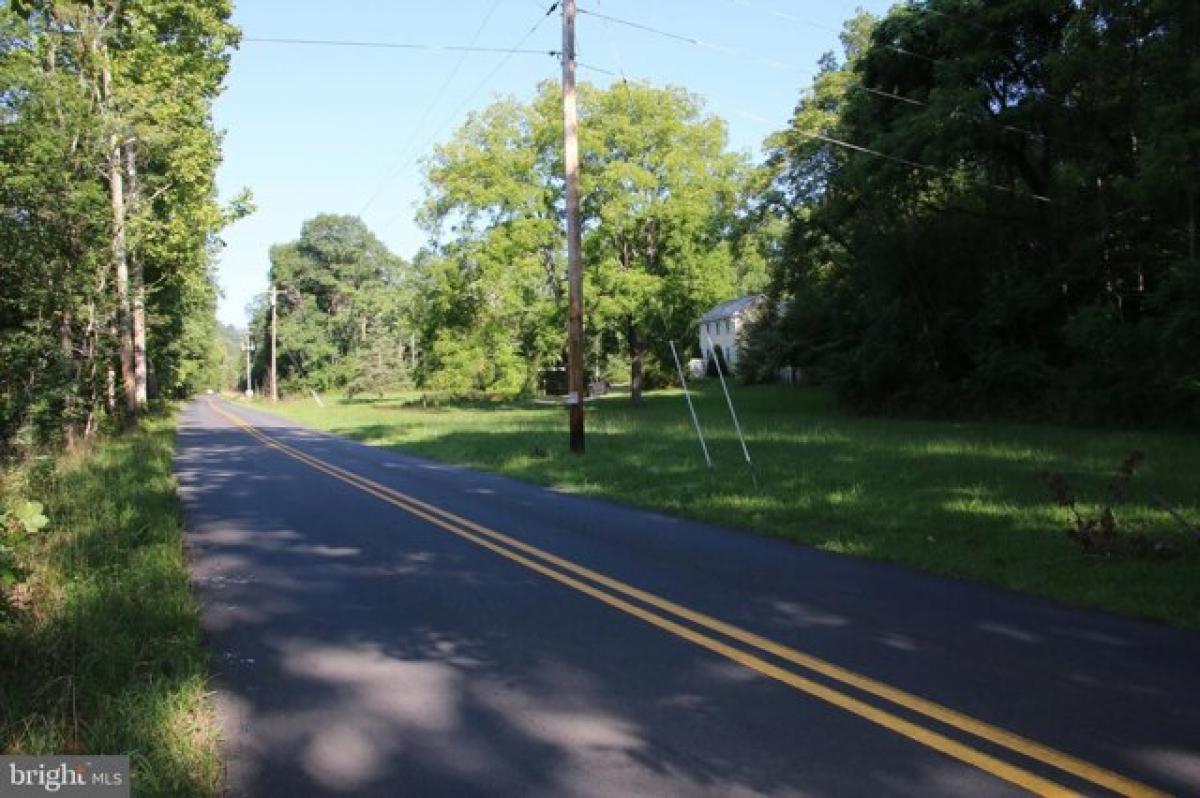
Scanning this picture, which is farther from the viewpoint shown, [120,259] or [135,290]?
[135,290]

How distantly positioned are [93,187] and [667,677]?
705 inches

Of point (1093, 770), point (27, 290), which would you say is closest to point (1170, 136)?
point (1093, 770)

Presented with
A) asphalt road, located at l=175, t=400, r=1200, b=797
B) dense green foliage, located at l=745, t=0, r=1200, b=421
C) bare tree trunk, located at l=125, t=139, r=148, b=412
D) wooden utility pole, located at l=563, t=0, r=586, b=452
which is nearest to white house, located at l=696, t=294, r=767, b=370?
dense green foliage, located at l=745, t=0, r=1200, b=421

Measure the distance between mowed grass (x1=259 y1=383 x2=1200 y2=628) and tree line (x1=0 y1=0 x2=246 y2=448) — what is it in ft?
24.4

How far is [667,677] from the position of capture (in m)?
5.11

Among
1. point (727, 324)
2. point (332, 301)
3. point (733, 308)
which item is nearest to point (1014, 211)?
point (733, 308)

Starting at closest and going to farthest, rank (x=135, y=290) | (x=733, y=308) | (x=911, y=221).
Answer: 1. (x=135, y=290)
2. (x=911, y=221)
3. (x=733, y=308)

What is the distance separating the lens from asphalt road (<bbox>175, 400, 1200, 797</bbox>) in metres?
3.95

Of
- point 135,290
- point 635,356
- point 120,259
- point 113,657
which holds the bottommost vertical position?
point 113,657

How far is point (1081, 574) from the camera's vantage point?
7.59 meters

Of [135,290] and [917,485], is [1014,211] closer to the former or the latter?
[917,485]

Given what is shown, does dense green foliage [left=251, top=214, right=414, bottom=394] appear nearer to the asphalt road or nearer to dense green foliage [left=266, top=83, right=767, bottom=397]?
dense green foliage [left=266, top=83, right=767, bottom=397]

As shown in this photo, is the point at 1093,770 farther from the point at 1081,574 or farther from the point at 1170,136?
the point at 1170,136

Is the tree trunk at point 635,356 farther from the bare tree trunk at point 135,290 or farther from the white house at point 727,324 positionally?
the white house at point 727,324
